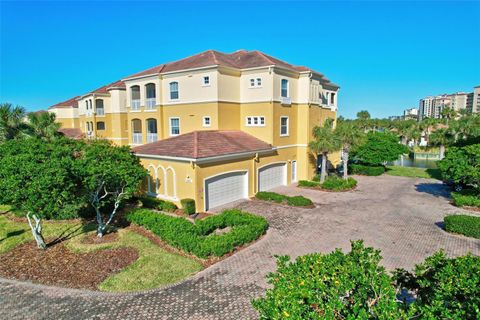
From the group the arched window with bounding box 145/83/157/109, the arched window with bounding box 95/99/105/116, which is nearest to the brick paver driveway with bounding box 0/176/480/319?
the arched window with bounding box 145/83/157/109

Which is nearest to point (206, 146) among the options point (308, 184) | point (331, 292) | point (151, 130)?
point (308, 184)

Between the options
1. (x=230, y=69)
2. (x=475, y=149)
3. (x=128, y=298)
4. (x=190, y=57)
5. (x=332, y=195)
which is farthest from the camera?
(x=190, y=57)

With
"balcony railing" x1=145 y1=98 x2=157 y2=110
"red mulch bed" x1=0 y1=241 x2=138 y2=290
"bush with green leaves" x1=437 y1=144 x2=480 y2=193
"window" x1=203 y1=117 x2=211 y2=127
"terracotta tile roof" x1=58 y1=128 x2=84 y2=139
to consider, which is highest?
"balcony railing" x1=145 y1=98 x2=157 y2=110

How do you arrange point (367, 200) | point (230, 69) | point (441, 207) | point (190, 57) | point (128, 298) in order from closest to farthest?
point (128, 298) < point (441, 207) < point (367, 200) < point (230, 69) < point (190, 57)

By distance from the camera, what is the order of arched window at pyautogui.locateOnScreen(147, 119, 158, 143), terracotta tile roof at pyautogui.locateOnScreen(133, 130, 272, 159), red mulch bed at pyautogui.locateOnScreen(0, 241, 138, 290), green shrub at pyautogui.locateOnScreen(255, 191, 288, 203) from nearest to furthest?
red mulch bed at pyautogui.locateOnScreen(0, 241, 138, 290)
terracotta tile roof at pyautogui.locateOnScreen(133, 130, 272, 159)
green shrub at pyautogui.locateOnScreen(255, 191, 288, 203)
arched window at pyautogui.locateOnScreen(147, 119, 158, 143)

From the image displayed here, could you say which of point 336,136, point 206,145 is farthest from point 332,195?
point 206,145

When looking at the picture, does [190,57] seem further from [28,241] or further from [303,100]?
[28,241]

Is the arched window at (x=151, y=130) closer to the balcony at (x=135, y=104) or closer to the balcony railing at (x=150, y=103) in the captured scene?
the balcony railing at (x=150, y=103)

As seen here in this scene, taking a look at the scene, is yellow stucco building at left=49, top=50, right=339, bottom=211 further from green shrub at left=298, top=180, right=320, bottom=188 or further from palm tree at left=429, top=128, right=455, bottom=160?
palm tree at left=429, top=128, right=455, bottom=160

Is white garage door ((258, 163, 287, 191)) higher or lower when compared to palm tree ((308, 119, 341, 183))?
lower
